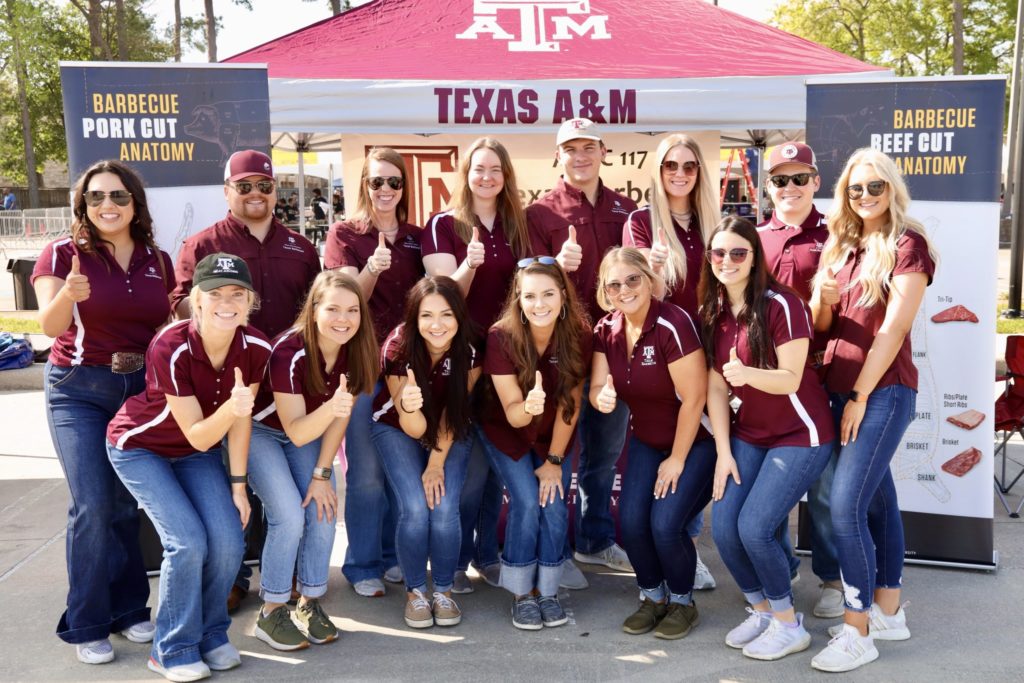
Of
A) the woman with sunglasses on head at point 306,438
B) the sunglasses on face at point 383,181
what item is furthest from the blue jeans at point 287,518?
Answer: the sunglasses on face at point 383,181

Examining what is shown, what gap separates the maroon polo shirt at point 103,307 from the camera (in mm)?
3529

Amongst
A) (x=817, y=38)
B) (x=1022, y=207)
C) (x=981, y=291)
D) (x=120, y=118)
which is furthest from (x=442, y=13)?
(x=817, y=38)

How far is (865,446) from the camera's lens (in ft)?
11.4

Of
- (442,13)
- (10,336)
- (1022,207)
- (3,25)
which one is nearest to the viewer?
(442,13)

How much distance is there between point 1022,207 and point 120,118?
9747 millimetres

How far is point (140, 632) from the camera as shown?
3729 mm

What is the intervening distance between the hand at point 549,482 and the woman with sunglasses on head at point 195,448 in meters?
1.20

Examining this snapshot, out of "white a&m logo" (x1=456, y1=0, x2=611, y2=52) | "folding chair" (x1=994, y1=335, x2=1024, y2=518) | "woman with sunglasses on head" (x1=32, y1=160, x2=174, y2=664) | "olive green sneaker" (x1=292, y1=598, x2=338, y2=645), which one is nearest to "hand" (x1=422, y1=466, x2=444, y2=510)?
"olive green sneaker" (x1=292, y1=598, x2=338, y2=645)

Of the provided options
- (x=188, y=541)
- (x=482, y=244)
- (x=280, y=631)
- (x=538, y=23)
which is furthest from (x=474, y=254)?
(x=538, y=23)

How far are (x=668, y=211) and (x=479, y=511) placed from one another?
63.8 inches

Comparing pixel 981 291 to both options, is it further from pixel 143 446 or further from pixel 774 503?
pixel 143 446

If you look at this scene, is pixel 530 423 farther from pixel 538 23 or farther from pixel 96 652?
pixel 538 23

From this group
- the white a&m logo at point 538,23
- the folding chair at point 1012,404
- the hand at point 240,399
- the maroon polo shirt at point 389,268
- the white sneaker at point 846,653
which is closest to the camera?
the hand at point 240,399

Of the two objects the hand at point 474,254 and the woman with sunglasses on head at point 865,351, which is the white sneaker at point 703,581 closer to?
the woman with sunglasses on head at point 865,351
